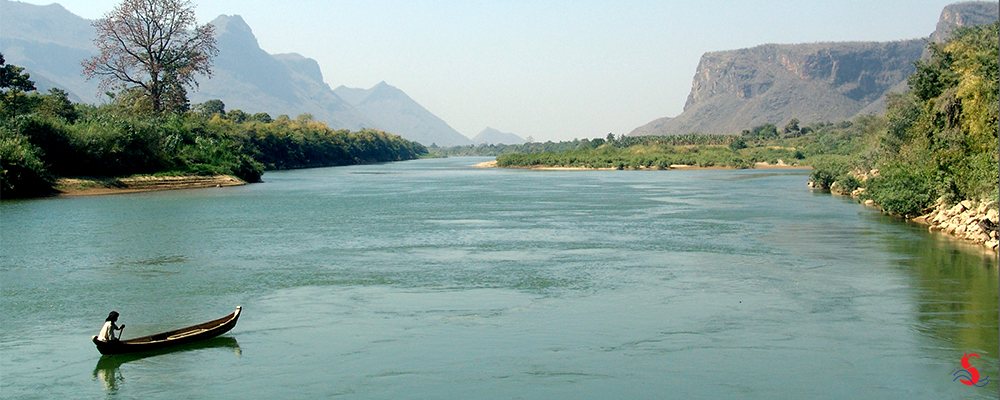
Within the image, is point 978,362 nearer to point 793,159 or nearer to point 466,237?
point 466,237

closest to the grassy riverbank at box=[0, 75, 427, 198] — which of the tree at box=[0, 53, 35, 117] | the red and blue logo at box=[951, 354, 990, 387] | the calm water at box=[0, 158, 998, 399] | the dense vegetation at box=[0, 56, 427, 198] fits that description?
the dense vegetation at box=[0, 56, 427, 198]

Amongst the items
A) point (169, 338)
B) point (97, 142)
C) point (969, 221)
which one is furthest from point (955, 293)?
point (97, 142)

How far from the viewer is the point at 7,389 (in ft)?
35.8

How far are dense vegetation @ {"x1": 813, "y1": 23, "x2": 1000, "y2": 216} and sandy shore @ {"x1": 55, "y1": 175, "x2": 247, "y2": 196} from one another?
4142 cm

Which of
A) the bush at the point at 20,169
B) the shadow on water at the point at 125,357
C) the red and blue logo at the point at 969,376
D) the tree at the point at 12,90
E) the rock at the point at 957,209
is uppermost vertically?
the tree at the point at 12,90

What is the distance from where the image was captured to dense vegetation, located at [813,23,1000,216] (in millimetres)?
24858

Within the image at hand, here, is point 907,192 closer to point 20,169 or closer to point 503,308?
point 503,308

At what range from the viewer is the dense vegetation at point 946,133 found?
24.9m

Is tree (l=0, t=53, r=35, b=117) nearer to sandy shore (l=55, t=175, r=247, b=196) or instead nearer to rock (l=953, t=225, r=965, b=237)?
sandy shore (l=55, t=175, r=247, b=196)

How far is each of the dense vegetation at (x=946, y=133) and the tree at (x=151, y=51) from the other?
4639cm

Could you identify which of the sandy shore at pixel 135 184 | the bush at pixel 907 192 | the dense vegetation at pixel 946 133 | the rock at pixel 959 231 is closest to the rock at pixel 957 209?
the dense vegetation at pixel 946 133

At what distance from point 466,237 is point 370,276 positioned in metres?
7.59

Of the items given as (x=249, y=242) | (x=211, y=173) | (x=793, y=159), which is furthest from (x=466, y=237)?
(x=793, y=159)

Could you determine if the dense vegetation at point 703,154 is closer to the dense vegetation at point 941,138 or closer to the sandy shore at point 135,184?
the dense vegetation at point 941,138
